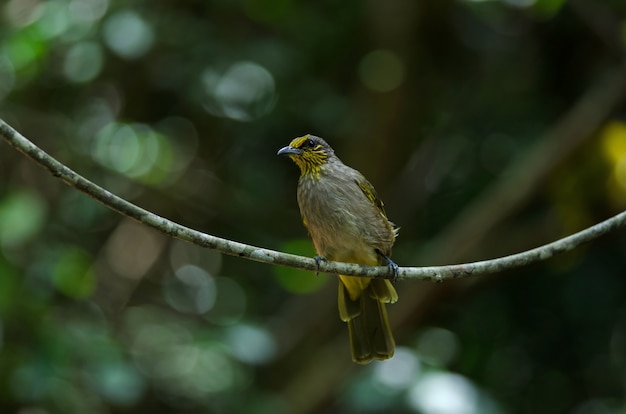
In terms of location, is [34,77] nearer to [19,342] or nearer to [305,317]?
[19,342]

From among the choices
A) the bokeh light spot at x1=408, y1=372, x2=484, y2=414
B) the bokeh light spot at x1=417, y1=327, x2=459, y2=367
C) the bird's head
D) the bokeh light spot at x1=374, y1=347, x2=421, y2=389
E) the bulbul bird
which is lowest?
the bokeh light spot at x1=408, y1=372, x2=484, y2=414

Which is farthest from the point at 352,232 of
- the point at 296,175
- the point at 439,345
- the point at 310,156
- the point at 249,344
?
the point at 296,175

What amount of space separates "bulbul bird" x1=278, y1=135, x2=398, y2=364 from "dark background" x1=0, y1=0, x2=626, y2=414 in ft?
2.62

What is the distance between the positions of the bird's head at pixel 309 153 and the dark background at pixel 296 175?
3.59 ft

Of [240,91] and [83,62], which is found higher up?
[240,91]

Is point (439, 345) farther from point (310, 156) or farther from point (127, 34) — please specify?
point (127, 34)

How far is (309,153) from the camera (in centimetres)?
458

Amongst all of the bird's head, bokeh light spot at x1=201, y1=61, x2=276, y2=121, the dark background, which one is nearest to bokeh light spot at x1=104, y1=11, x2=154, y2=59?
the dark background

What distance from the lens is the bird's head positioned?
4.54m

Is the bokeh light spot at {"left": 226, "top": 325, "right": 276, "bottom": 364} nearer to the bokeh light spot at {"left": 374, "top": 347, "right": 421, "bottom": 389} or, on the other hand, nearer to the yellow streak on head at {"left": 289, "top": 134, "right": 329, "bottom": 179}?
the bokeh light spot at {"left": 374, "top": 347, "right": 421, "bottom": 389}

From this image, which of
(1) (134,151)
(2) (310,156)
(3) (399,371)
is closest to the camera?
(2) (310,156)

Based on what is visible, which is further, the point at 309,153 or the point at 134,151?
the point at 134,151

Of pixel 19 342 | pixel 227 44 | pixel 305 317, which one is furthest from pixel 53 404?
pixel 227 44

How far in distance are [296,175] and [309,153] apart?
2.44 meters
